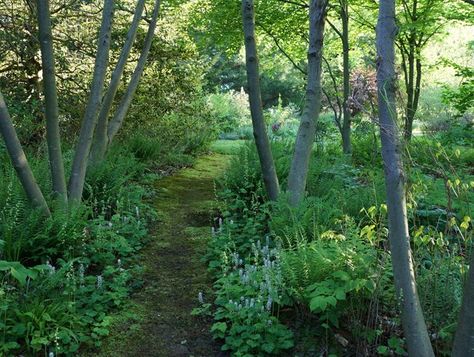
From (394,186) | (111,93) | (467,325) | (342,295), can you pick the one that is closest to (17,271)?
(342,295)

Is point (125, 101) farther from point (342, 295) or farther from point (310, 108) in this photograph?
point (342, 295)

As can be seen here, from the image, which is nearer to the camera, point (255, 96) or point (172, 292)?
point (172, 292)

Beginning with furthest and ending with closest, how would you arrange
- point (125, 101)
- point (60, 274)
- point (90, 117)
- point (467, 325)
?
point (125, 101) → point (90, 117) → point (60, 274) → point (467, 325)

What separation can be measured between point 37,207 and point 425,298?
11.0 feet

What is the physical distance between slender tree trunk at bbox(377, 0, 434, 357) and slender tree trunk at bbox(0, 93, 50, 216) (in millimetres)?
3021

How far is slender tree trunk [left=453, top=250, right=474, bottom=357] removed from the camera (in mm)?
2355

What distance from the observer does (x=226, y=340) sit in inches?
138

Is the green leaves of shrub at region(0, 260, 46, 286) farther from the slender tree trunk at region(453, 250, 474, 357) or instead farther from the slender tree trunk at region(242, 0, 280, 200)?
the slender tree trunk at region(242, 0, 280, 200)

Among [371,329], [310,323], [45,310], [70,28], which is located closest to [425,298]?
[371,329]

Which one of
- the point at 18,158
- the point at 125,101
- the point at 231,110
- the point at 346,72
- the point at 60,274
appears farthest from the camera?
the point at 231,110

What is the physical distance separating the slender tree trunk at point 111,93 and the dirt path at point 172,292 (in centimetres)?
112

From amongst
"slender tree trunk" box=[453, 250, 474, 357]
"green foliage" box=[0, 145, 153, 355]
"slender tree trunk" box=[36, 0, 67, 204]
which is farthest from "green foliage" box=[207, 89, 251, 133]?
"slender tree trunk" box=[453, 250, 474, 357]

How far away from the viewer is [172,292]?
441cm

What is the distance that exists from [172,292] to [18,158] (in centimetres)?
180
